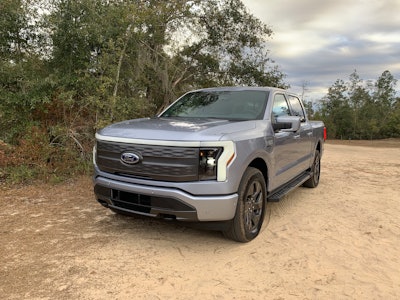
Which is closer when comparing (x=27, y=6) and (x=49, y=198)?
(x=49, y=198)

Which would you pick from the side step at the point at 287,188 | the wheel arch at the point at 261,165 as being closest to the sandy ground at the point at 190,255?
the side step at the point at 287,188

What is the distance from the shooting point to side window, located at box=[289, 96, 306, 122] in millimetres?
5946

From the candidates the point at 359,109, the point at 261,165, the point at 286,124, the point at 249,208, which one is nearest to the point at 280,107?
the point at 286,124

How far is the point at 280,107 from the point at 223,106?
3.08ft

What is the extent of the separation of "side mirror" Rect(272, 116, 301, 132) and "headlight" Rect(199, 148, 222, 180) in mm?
1330

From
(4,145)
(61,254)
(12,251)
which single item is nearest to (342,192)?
(61,254)

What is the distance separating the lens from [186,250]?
Answer: 12.4ft

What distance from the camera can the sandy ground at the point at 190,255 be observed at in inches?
117

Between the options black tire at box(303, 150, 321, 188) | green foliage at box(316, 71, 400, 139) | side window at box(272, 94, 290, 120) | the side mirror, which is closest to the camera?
the side mirror

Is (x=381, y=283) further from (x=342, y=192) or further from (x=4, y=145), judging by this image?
(x=4, y=145)

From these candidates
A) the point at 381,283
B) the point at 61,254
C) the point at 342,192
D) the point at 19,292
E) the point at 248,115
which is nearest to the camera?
the point at 19,292

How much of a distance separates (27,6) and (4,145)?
2936 mm

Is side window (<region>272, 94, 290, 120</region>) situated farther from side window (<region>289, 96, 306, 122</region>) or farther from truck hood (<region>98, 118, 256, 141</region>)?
truck hood (<region>98, 118, 256, 141</region>)

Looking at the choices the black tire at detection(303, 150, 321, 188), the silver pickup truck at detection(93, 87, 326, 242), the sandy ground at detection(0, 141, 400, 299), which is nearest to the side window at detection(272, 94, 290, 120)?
the silver pickup truck at detection(93, 87, 326, 242)
